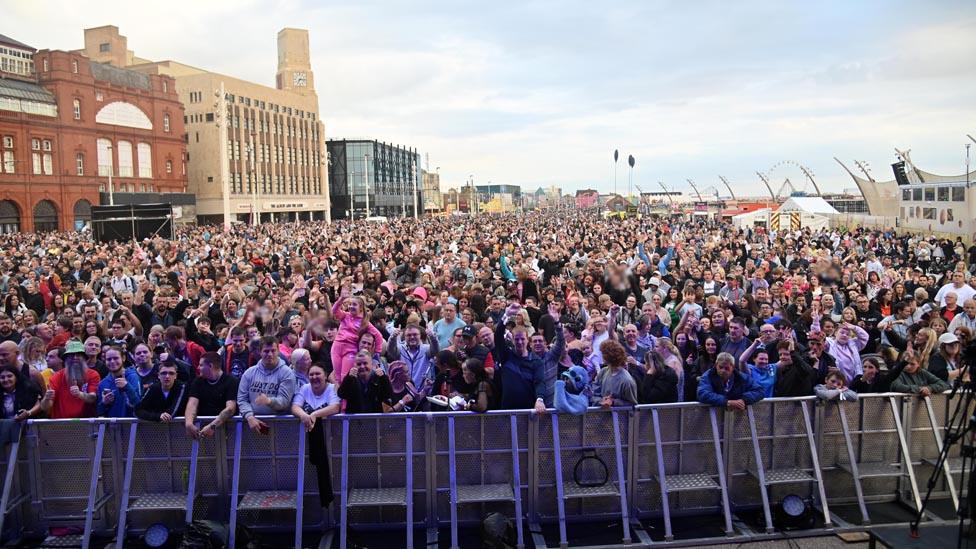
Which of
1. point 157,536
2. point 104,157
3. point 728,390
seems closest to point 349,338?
point 157,536

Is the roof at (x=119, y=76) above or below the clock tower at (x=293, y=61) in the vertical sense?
below

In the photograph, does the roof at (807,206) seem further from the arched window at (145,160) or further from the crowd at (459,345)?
the arched window at (145,160)

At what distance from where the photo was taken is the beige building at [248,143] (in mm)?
77500

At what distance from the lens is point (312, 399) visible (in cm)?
617

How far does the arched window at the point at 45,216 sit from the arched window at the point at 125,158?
8016 millimetres

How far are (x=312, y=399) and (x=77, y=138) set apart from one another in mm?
63225

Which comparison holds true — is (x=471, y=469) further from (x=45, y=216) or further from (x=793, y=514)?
(x=45, y=216)

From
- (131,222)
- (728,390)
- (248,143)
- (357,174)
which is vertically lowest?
Answer: (728,390)

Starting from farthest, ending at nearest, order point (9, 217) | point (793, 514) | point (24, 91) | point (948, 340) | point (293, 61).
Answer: point (293, 61), point (24, 91), point (9, 217), point (948, 340), point (793, 514)

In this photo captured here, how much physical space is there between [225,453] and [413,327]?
7.30ft

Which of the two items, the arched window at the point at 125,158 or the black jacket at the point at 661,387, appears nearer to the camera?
the black jacket at the point at 661,387

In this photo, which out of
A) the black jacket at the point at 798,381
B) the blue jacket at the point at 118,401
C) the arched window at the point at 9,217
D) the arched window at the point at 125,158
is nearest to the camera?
the blue jacket at the point at 118,401

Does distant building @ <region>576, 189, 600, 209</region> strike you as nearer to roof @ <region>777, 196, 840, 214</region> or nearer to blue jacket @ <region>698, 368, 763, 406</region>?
roof @ <region>777, 196, 840, 214</region>

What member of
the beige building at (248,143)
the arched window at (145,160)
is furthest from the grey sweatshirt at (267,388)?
the beige building at (248,143)
